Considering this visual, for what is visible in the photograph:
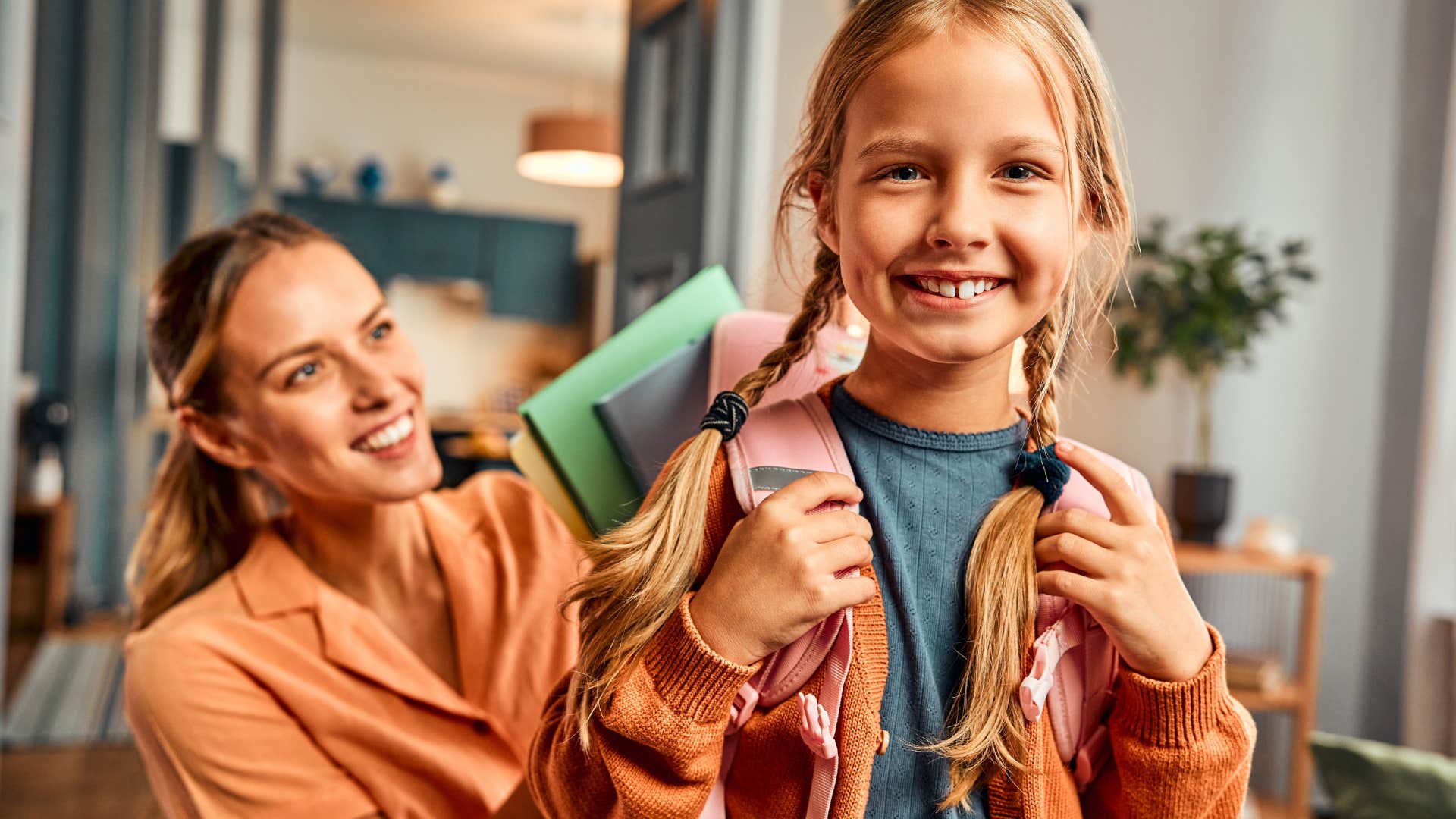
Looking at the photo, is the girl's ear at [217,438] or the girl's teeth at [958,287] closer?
the girl's teeth at [958,287]

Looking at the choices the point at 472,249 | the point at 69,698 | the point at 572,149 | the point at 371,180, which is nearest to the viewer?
the point at 69,698

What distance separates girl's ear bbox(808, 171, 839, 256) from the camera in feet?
2.43

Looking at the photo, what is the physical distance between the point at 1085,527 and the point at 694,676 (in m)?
0.25

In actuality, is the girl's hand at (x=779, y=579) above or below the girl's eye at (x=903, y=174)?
below

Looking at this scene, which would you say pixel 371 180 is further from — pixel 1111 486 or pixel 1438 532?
pixel 1111 486

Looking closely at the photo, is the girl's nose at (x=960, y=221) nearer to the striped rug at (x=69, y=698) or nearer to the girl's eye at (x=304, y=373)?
the girl's eye at (x=304, y=373)

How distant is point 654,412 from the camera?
3.28 feet

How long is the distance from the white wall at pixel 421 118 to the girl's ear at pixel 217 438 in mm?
6456

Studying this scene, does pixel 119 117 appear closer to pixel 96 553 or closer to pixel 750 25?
pixel 96 553

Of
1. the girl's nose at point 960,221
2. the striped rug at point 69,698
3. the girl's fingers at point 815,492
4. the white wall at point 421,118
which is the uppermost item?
the white wall at point 421,118

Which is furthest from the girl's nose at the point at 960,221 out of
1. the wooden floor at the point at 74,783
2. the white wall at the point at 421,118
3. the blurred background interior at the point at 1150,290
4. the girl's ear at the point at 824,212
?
the white wall at the point at 421,118

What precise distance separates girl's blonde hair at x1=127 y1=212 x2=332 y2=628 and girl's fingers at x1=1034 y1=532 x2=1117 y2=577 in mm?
882

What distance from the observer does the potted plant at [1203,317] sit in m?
3.22

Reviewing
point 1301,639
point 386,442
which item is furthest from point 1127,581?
point 1301,639
